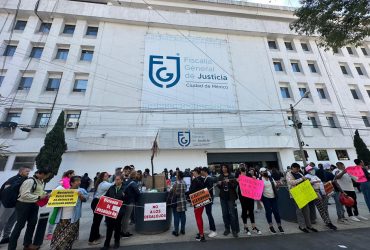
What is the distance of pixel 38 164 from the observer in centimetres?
1412

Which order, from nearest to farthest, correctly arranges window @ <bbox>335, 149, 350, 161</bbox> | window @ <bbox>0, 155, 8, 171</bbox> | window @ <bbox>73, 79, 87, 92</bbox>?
window @ <bbox>0, 155, 8, 171</bbox>, window @ <bbox>73, 79, 87, 92</bbox>, window @ <bbox>335, 149, 350, 161</bbox>

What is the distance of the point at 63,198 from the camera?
180 inches

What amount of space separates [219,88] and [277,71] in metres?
8.58

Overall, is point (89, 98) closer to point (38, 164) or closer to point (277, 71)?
point (38, 164)

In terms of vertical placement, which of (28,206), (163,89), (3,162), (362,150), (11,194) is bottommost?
(28,206)

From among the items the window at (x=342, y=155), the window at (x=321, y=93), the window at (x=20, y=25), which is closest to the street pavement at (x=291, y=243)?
the window at (x=342, y=155)

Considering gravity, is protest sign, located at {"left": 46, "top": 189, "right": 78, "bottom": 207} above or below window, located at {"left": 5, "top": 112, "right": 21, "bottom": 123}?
below

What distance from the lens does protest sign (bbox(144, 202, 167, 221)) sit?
5.69m

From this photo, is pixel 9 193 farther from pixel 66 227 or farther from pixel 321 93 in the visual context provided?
pixel 321 93

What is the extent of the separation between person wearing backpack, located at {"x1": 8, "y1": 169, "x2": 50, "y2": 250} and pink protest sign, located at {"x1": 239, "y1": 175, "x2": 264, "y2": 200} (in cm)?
526

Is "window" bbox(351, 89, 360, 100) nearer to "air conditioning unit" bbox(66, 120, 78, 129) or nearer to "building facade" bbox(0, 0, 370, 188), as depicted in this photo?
"building facade" bbox(0, 0, 370, 188)

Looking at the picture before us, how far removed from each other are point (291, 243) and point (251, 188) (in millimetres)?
1577

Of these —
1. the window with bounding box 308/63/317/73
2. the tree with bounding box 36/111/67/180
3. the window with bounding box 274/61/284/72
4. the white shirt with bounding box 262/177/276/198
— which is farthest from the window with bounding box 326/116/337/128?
the tree with bounding box 36/111/67/180

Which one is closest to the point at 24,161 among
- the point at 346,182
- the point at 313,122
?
the point at 346,182
